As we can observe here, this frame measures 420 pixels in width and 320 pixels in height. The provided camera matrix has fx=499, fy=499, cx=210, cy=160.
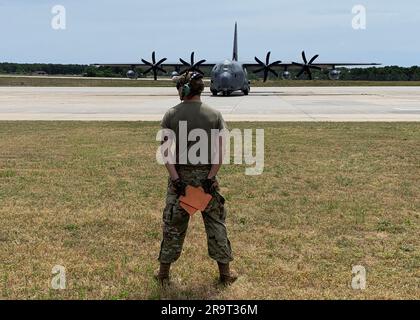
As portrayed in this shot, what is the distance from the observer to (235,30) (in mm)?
55688

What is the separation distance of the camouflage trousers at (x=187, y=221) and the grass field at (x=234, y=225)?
1.24 feet

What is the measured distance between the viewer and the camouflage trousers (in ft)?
17.2


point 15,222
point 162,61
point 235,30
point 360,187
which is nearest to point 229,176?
point 360,187

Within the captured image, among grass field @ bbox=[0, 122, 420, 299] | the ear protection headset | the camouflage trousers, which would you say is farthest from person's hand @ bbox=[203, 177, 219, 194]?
grass field @ bbox=[0, 122, 420, 299]

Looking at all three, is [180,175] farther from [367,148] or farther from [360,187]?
[367,148]

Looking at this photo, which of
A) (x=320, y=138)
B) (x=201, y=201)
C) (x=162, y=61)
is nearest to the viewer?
(x=201, y=201)

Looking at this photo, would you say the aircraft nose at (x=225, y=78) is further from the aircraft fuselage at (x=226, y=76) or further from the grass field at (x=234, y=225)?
the grass field at (x=234, y=225)

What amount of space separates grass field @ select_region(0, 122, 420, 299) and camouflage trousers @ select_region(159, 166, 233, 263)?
1.24 feet

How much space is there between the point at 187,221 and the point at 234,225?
2.31 m

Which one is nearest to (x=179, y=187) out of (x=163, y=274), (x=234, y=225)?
(x=163, y=274)

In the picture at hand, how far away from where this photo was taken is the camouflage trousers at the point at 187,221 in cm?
524

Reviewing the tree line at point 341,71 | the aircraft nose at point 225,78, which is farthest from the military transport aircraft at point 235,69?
the tree line at point 341,71
